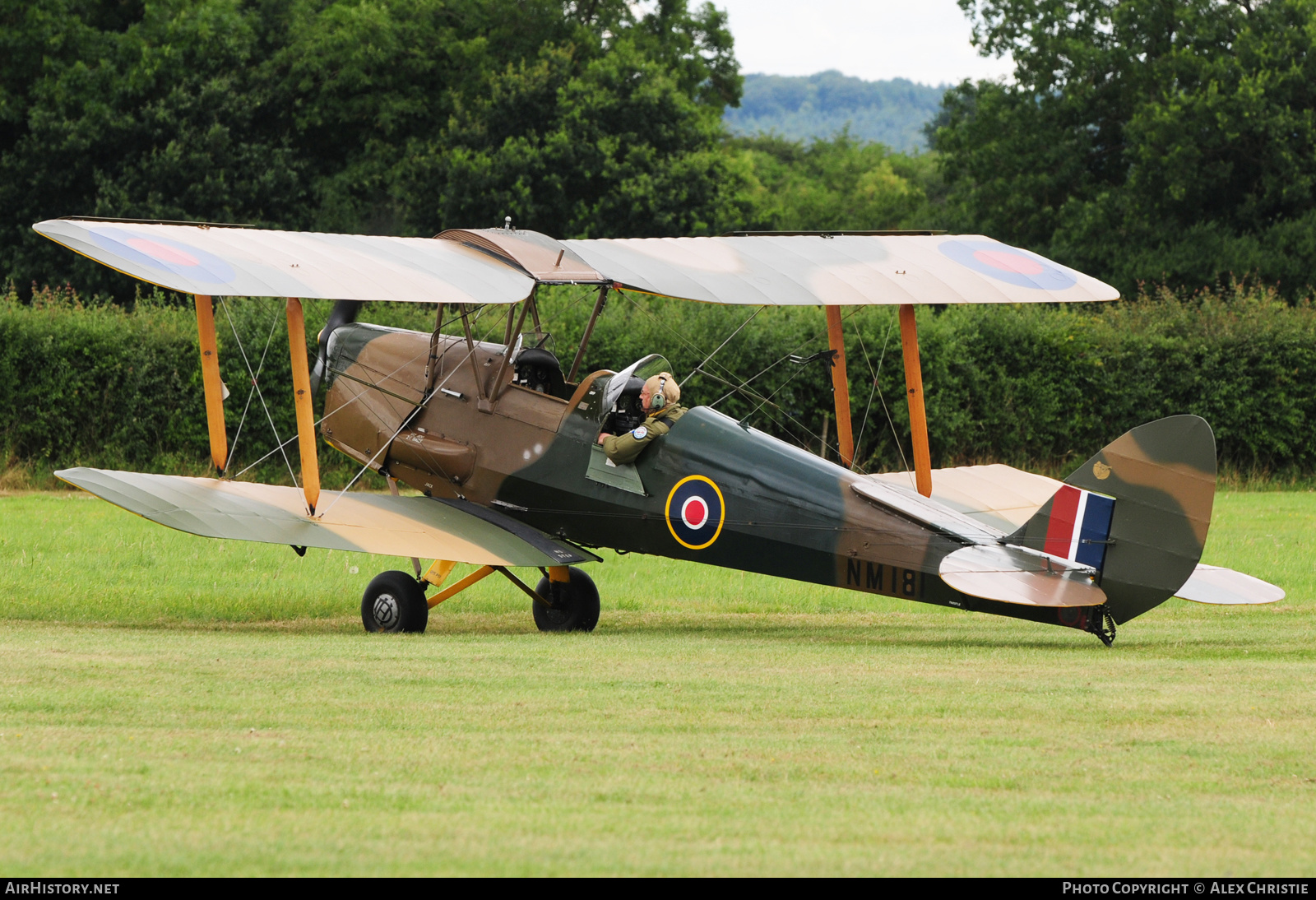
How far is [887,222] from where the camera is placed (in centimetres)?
5025

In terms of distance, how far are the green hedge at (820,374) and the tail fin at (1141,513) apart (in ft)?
34.9

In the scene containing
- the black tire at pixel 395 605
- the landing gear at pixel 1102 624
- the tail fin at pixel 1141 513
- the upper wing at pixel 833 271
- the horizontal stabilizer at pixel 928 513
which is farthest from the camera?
the black tire at pixel 395 605

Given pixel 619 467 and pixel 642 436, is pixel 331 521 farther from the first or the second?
pixel 642 436

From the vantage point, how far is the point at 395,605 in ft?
32.6

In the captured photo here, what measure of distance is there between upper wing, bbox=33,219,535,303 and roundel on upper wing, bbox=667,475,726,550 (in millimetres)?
1669

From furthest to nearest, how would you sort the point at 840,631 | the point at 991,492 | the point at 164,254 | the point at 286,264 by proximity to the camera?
the point at 991,492
the point at 840,631
the point at 286,264
the point at 164,254

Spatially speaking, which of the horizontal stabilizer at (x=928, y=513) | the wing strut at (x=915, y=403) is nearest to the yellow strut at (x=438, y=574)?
the horizontal stabilizer at (x=928, y=513)

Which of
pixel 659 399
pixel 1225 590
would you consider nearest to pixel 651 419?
pixel 659 399

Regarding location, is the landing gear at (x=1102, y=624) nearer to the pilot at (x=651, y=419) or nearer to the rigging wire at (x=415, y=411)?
the pilot at (x=651, y=419)

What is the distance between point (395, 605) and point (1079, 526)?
178 inches

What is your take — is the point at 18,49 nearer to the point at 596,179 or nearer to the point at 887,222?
the point at 596,179

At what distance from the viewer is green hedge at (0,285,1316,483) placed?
20.6 meters

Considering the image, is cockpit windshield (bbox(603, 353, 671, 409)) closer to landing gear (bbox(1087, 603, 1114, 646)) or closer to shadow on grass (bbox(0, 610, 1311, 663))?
shadow on grass (bbox(0, 610, 1311, 663))

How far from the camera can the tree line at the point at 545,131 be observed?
1367 inches
